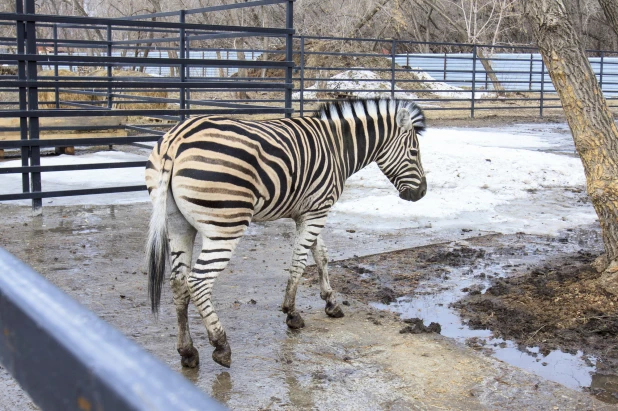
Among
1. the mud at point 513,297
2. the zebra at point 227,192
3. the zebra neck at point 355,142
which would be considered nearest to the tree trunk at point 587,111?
the mud at point 513,297

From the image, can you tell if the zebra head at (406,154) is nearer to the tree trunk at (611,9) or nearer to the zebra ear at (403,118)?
the zebra ear at (403,118)

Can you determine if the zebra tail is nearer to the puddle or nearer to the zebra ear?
the puddle

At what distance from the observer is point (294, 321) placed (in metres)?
4.73

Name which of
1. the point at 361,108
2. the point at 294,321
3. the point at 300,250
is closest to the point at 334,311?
the point at 294,321

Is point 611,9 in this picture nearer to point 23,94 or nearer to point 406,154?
point 406,154

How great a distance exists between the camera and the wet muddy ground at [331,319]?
3.77m

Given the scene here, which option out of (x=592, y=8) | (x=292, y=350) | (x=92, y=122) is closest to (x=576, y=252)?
(x=292, y=350)

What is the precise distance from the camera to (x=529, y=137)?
15.7m

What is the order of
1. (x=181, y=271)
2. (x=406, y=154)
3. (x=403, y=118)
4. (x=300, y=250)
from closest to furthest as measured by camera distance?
(x=181, y=271) → (x=300, y=250) → (x=403, y=118) → (x=406, y=154)

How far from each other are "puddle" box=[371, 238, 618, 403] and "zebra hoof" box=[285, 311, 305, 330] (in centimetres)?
77

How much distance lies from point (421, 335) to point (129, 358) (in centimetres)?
408

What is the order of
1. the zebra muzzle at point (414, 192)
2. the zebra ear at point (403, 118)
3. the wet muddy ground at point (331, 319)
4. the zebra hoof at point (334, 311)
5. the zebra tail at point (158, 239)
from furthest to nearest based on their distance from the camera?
1. the zebra muzzle at point (414, 192)
2. the zebra ear at point (403, 118)
3. the zebra hoof at point (334, 311)
4. the zebra tail at point (158, 239)
5. the wet muddy ground at point (331, 319)

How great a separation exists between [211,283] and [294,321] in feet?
2.90

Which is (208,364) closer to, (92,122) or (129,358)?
(129,358)
